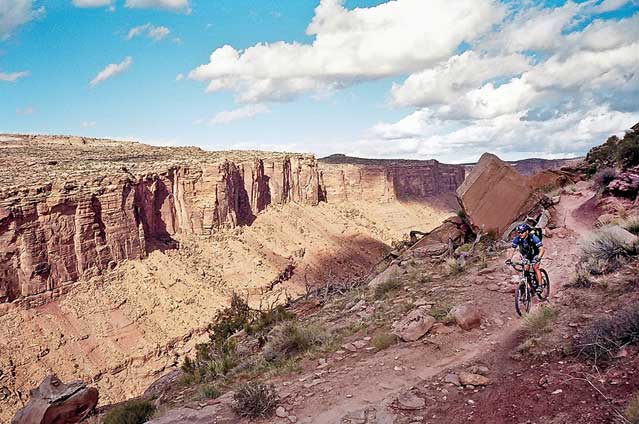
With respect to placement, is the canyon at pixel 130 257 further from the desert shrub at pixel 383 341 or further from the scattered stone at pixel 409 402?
the scattered stone at pixel 409 402

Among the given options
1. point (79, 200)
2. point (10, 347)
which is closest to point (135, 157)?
point (79, 200)

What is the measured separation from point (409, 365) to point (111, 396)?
2072 centimetres

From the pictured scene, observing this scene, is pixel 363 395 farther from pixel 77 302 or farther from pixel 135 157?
pixel 135 157

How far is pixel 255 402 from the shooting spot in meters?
6.73

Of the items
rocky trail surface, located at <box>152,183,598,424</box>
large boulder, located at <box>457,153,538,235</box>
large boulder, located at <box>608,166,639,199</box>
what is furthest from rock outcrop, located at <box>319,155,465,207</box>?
rocky trail surface, located at <box>152,183,598,424</box>

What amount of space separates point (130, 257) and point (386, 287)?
25290mm

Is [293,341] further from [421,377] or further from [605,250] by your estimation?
[605,250]

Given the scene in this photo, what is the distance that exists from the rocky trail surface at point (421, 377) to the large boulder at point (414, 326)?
12cm

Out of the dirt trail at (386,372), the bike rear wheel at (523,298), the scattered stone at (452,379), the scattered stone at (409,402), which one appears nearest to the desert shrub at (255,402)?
the dirt trail at (386,372)

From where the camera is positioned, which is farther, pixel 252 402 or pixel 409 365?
pixel 409 365

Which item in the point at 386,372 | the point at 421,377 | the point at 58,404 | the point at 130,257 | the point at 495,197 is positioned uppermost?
the point at 495,197

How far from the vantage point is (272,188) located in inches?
2151

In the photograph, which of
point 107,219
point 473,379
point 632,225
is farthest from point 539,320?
point 107,219

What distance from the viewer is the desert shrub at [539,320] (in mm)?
6883
